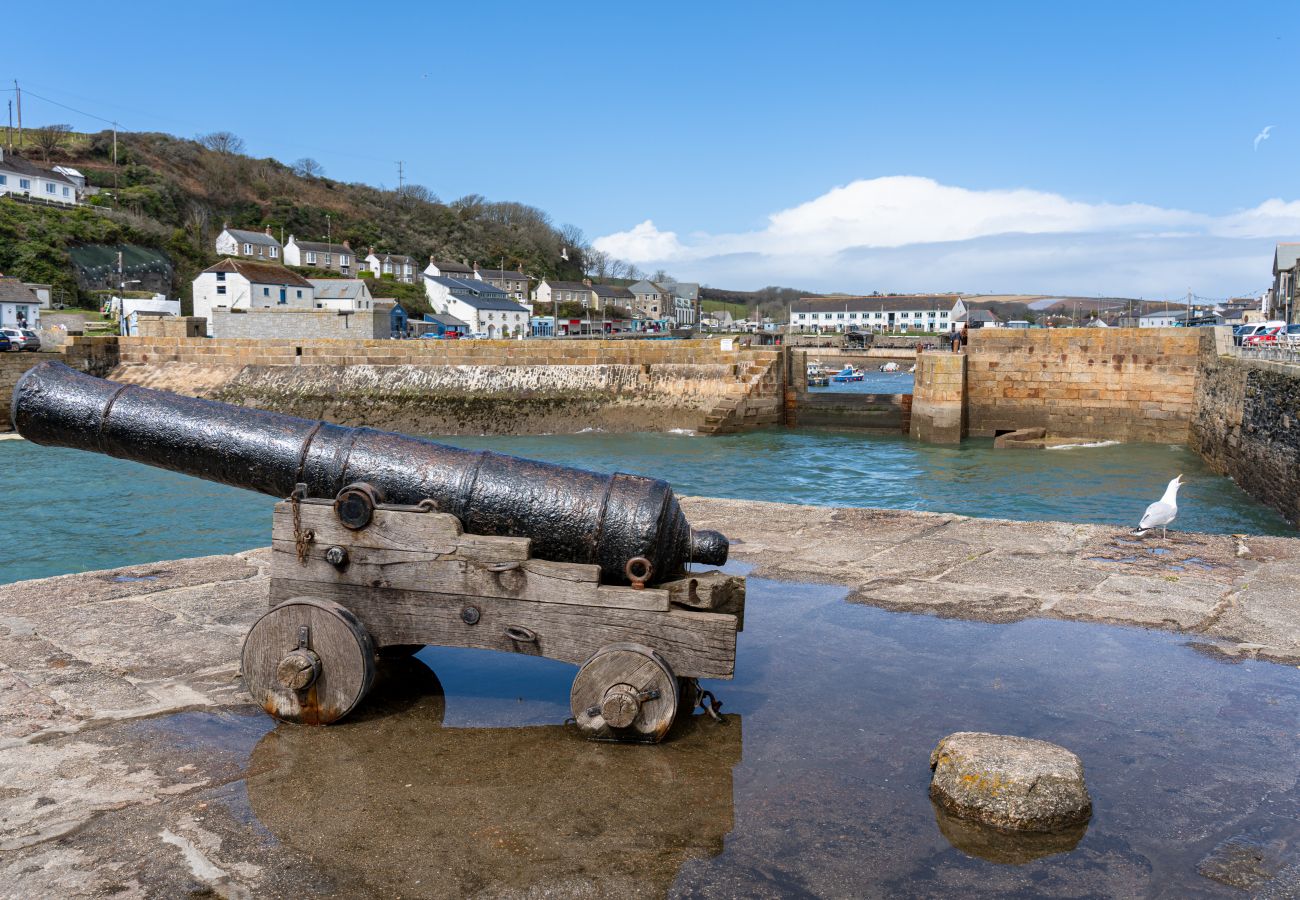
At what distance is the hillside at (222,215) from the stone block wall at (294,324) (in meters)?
29.1

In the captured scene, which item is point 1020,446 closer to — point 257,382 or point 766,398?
point 766,398

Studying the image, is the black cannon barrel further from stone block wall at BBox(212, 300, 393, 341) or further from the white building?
the white building

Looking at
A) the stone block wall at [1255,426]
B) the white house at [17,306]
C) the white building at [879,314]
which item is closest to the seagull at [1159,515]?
the stone block wall at [1255,426]

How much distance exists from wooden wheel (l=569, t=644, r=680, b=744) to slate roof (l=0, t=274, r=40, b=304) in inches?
2006

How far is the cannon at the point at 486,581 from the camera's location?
12.4 feet

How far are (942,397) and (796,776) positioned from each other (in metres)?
22.9

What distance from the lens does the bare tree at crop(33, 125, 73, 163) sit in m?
88.2

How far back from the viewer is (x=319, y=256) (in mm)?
85875

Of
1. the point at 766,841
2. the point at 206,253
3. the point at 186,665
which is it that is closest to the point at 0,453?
the point at 186,665

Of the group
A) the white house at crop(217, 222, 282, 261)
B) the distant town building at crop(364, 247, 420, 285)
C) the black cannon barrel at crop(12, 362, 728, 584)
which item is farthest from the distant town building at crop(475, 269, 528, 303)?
the black cannon barrel at crop(12, 362, 728, 584)

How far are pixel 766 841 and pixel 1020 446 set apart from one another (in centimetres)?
2268

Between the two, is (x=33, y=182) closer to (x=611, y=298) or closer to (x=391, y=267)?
(x=391, y=267)

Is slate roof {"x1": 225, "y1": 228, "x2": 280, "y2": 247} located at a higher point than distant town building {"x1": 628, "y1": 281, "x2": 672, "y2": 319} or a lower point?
higher

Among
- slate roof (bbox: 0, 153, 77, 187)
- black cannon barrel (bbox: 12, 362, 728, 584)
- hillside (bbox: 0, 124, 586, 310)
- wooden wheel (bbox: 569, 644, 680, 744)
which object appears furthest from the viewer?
slate roof (bbox: 0, 153, 77, 187)
